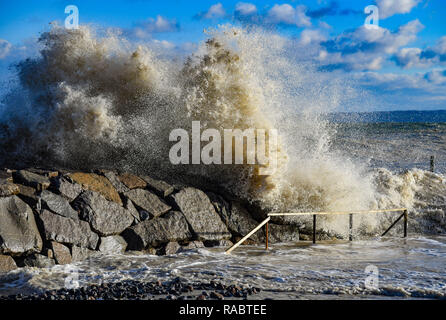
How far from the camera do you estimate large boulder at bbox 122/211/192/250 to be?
7.11m

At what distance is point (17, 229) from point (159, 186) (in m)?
2.64

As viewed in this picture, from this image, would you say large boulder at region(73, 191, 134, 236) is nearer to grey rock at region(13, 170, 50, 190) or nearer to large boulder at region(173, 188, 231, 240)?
grey rock at region(13, 170, 50, 190)

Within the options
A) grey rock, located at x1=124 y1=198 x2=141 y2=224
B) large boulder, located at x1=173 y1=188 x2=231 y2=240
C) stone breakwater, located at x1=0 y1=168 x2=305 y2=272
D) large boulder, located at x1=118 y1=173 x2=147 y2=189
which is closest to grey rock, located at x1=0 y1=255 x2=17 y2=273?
stone breakwater, located at x1=0 y1=168 x2=305 y2=272

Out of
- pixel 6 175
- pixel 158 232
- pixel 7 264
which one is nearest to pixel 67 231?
pixel 7 264

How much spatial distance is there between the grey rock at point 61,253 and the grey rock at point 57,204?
19.7 inches

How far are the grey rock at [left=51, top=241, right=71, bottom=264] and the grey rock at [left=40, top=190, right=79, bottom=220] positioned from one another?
19.7 inches

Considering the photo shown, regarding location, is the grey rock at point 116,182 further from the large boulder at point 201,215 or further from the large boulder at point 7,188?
the large boulder at point 7,188

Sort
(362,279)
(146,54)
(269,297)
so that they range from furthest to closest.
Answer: (146,54), (362,279), (269,297)

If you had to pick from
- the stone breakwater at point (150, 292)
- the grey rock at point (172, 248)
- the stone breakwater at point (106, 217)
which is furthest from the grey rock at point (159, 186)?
the stone breakwater at point (150, 292)

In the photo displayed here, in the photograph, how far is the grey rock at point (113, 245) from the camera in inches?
268
